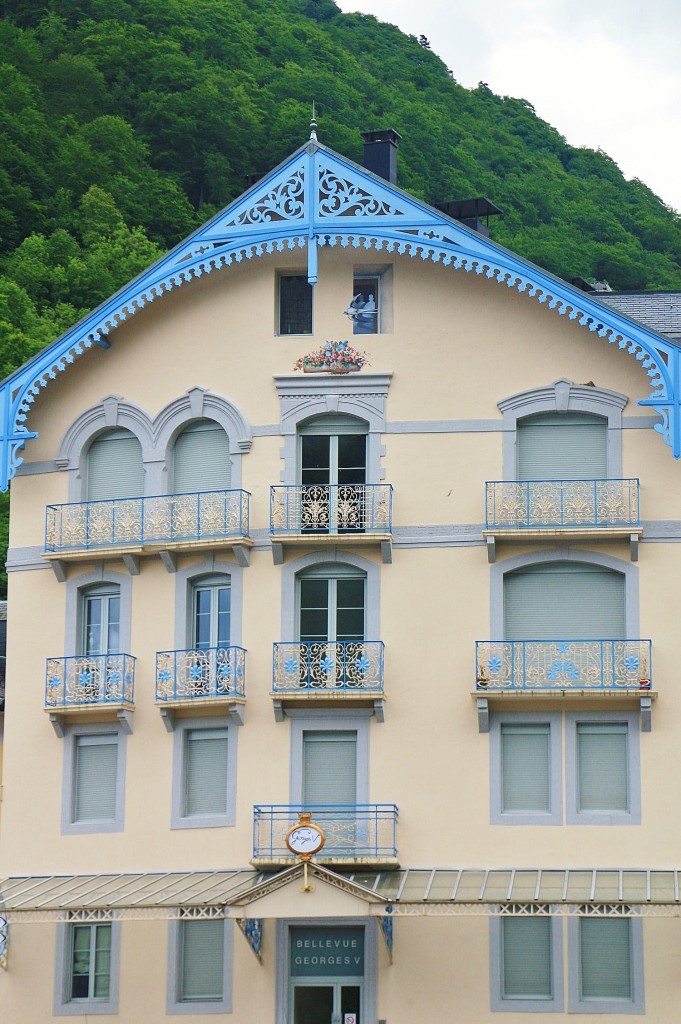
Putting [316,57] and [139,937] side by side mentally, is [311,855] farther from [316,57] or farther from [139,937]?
[316,57]

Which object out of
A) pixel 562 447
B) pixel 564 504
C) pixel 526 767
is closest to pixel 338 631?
pixel 526 767

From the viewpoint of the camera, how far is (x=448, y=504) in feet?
110

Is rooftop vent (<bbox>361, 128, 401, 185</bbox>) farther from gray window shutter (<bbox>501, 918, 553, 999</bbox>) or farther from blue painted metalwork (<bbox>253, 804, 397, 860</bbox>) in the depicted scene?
gray window shutter (<bbox>501, 918, 553, 999</bbox>)

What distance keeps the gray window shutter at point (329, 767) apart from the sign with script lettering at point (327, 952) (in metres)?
2.24

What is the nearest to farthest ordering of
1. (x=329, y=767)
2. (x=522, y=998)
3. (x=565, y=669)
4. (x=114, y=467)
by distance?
(x=522, y=998) → (x=565, y=669) → (x=329, y=767) → (x=114, y=467)

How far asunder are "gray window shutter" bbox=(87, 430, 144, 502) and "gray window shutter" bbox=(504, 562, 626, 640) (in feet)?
23.9

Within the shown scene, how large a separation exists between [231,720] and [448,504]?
17.9ft

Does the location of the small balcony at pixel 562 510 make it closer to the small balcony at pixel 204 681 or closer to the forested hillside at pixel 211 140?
the small balcony at pixel 204 681

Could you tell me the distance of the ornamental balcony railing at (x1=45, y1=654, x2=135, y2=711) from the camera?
3347 cm

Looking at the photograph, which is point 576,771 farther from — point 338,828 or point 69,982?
point 69,982

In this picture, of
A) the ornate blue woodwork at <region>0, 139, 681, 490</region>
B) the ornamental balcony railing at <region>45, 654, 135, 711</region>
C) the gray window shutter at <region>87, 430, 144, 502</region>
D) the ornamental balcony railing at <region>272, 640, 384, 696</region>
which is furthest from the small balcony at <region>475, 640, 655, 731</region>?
the gray window shutter at <region>87, 430, 144, 502</region>

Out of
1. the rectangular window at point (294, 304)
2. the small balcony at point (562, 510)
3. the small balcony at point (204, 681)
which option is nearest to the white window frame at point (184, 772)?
the small balcony at point (204, 681)

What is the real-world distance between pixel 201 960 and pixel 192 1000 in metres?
0.70

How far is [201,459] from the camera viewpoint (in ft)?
114
